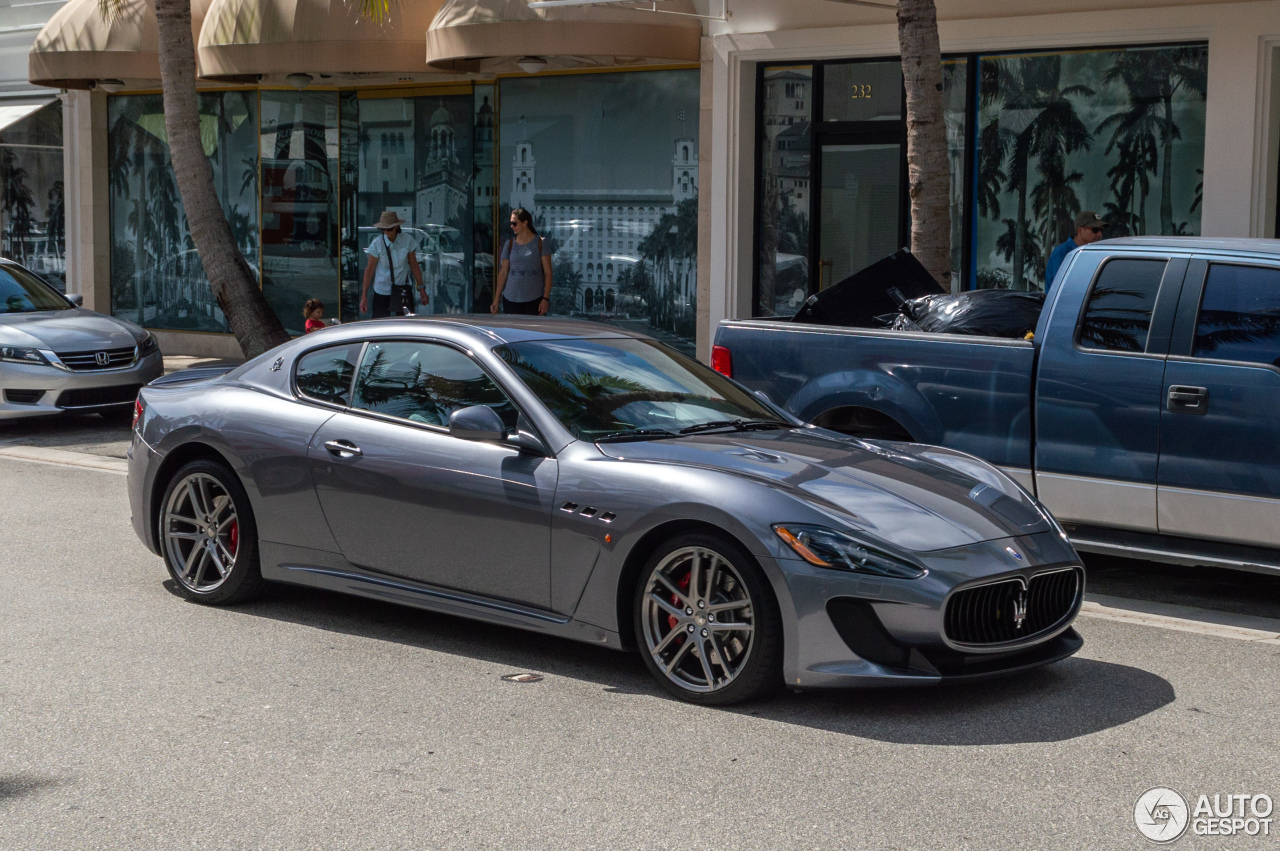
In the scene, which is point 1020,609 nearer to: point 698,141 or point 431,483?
point 431,483

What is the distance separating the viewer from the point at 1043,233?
14750 millimetres

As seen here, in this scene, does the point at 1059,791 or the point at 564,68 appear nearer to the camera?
the point at 1059,791

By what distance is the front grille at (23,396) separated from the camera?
534 inches

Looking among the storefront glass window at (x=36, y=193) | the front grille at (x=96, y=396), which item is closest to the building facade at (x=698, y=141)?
the storefront glass window at (x=36, y=193)

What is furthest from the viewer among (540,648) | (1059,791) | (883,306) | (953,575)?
(883,306)

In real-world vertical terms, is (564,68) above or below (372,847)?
above

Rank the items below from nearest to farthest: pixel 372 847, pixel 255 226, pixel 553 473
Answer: pixel 372 847 → pixel 553 473 → pixel 255 226

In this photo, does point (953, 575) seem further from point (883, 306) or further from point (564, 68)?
point (564, 68)


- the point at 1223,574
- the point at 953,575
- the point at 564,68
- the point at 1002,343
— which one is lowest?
the point at 1223,574

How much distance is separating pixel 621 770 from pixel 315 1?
1388cm

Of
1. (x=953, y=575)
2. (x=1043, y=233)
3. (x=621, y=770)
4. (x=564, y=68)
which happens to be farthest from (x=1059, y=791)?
(x=564, y=68)

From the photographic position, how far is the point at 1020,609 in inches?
221

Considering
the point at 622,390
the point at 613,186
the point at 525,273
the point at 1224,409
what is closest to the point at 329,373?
the point at 622,390

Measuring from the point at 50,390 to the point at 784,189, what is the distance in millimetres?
7700
